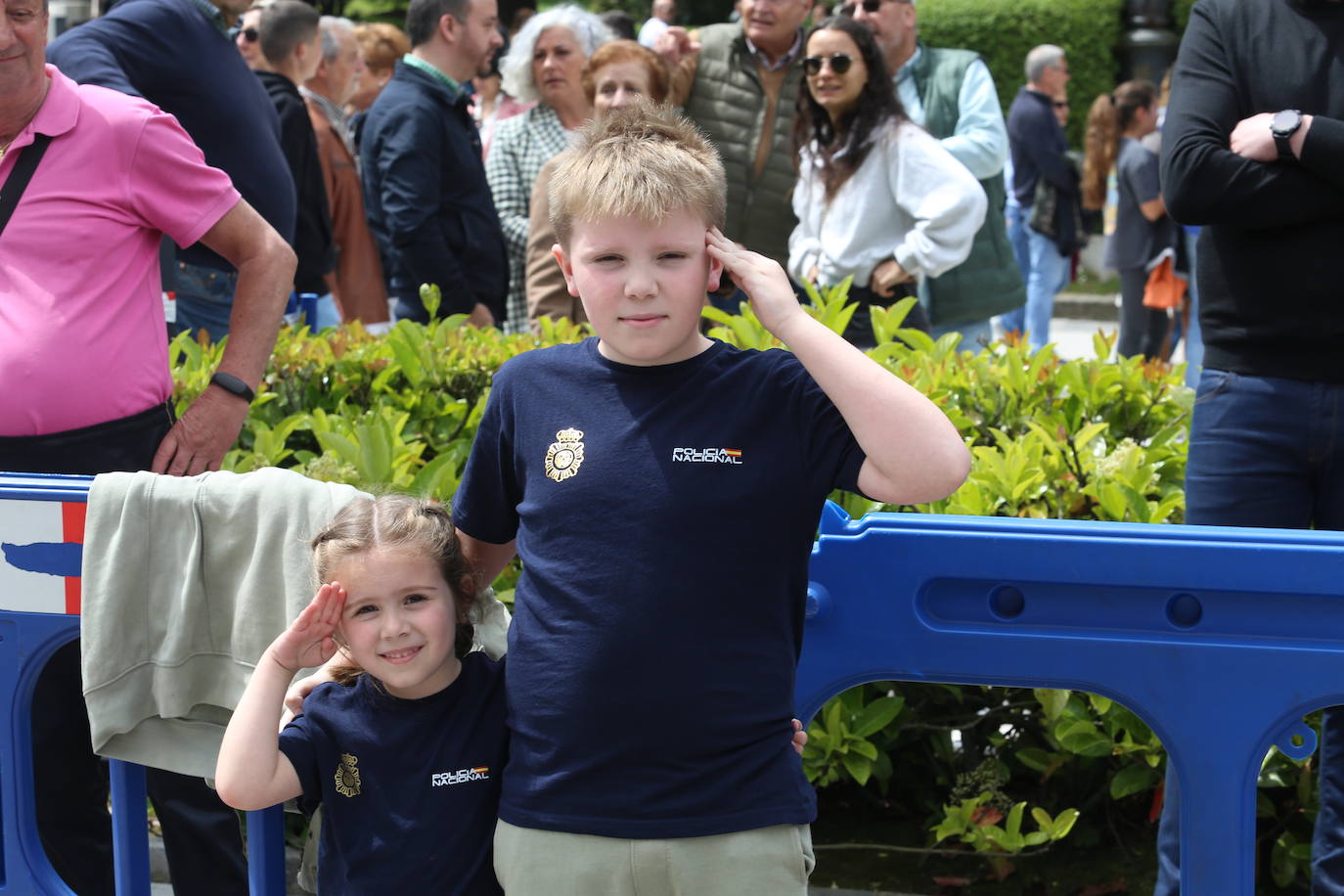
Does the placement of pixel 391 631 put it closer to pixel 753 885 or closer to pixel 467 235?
pixel 753 885

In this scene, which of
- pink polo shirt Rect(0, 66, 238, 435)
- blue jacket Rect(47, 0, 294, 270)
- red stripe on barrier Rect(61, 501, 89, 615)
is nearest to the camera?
red stripe on barrier Rect(61, 501, 89, 615)

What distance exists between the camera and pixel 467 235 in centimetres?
595

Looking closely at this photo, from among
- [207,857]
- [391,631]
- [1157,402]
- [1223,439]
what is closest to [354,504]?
[391,631]

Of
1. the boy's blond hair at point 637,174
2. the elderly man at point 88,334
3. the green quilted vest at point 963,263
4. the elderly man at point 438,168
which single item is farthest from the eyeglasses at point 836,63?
the boy's blond hair at point 637,174

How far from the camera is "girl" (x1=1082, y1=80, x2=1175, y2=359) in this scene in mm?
9508

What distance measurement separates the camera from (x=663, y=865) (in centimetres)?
195

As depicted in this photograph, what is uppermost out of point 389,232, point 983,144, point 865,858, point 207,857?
point 983,144

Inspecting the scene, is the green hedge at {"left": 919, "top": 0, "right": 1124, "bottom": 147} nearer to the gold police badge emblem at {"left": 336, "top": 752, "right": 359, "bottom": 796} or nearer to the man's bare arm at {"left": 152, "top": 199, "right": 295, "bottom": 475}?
the man's bare arm at {"left": 152, "top": 199, "right": 295, "bottom": 475}

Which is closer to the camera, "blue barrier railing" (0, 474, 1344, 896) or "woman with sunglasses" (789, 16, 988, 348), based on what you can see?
"blue barrier railing" (0, 474, 1344, 896)

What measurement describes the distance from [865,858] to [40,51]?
8.30 feet

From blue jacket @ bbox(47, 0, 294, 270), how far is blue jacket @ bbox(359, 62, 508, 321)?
1.19 meters

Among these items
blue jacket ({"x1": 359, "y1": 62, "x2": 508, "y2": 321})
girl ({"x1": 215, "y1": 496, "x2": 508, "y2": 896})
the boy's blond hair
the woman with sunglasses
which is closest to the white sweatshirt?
the woman with sunglasses

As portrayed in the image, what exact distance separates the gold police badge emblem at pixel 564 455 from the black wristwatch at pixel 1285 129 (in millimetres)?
1622

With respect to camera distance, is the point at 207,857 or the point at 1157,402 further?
the point at 1157,402
